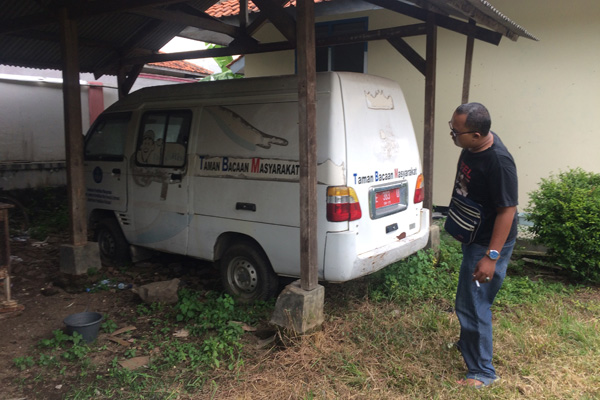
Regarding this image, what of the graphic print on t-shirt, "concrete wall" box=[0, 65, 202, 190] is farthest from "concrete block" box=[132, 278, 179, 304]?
"concrete wall" box=[0, 65, 202, 190]

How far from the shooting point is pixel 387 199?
14.4ft

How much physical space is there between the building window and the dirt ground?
15.7 ft

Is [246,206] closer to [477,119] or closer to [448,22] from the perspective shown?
[477,119]

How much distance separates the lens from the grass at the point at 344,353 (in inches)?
128

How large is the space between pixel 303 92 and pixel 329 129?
1.30 feet

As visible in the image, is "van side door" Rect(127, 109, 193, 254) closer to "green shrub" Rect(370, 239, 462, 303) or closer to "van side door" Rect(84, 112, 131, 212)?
"van side door" Rect(84, 112, 131, 212)

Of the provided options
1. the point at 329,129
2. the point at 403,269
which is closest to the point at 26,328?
the point at 329,129

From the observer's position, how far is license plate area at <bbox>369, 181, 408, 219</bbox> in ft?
13.8

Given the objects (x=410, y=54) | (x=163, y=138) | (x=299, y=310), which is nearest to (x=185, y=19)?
(x=163, y=138)

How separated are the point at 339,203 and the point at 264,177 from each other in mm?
791

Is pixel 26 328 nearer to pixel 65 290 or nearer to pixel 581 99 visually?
pixel 65 290

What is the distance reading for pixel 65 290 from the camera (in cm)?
517

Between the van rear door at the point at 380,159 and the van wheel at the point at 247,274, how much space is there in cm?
100

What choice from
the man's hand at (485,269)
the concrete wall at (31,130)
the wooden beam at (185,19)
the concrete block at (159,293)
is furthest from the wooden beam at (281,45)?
the concrete wall at (31,130)
